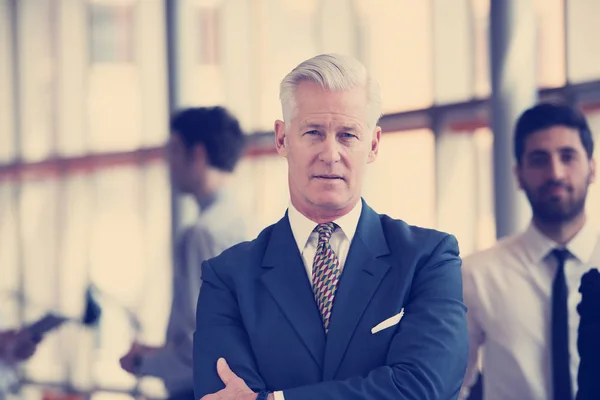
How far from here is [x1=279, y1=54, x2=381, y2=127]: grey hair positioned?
171cm

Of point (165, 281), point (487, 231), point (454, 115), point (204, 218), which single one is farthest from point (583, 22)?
point (165, 281)

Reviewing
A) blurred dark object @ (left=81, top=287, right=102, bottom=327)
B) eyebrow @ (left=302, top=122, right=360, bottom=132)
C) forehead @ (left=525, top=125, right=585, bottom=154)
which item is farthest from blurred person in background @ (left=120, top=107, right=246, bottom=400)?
blurred dark object @ (left=81, top=287, right=102, bottom=327)

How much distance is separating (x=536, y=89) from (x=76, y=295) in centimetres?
332

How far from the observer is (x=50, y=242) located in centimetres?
543

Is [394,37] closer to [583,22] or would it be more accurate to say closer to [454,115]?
[454,115]

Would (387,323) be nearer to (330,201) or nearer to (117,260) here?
(330,201)

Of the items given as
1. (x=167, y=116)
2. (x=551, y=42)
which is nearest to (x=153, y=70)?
(x=167, y=116)

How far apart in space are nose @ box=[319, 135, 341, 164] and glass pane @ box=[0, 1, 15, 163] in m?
4.34

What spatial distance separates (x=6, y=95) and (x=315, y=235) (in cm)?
432

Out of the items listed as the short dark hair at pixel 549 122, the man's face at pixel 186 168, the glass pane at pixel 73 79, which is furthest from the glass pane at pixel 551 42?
the glass pane at pixel 73 79

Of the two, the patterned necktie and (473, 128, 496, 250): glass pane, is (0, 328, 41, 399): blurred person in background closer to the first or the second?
(473, 128, 496, 250): glass pane

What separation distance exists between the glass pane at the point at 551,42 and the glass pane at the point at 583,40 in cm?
3

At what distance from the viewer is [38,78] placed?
5434 mm

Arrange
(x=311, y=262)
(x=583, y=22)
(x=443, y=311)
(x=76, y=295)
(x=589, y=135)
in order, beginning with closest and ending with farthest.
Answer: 1. (x=443, y=311)
2. (x=311, y=262)
3. (x=589, y=135)
4. (x=583, y=22)
5. (x=76, y=295)
